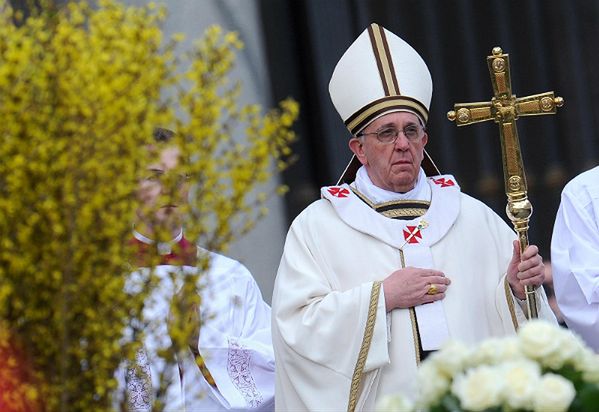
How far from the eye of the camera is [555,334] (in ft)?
9.22

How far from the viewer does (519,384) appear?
264 centimetres

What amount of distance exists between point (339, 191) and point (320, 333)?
62 cm

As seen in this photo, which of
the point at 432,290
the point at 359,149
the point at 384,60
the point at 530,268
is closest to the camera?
the point at 530,268

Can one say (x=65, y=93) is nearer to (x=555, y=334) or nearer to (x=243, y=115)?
(x=243, y=115)

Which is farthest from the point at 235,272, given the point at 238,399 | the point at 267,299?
the point at 267,299

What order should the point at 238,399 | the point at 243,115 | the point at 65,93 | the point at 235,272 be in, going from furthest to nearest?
the point at 235,272
the point at 238,399
the point at 243,115
the point at 65,93

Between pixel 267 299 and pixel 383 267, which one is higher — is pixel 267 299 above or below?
below

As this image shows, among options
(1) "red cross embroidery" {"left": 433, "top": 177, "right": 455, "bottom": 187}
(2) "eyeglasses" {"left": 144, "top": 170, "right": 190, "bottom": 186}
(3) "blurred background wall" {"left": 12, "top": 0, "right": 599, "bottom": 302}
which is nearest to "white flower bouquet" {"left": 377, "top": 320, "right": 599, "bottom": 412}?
(2) "eyeglasses" {"left": 144, "top": 170, "right": 190, "bottom": 186}

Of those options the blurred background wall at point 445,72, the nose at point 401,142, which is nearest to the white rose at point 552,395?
the nose at point 401,142

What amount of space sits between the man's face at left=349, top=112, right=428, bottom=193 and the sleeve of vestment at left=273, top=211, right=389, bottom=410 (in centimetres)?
36

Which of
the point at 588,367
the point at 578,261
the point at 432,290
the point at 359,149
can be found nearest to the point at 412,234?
the point at 432,290

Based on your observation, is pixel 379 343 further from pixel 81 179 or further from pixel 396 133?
pixel 81 179

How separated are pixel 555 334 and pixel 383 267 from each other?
2193 mm

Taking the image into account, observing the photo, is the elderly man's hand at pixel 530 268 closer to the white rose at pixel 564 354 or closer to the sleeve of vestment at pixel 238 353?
the sleeve of vestment at pixel 238 353
